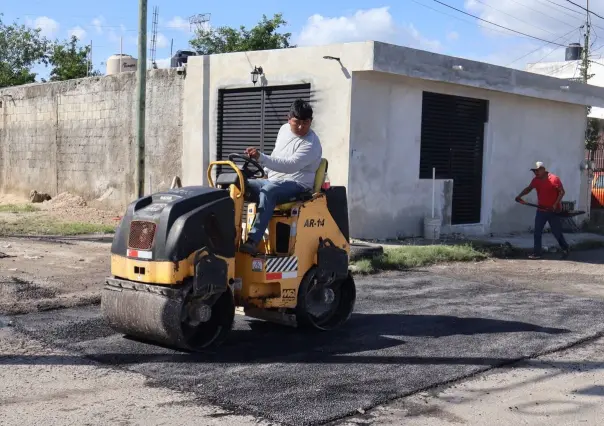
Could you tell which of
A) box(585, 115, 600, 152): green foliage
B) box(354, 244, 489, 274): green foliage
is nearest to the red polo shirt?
box(354, 244, 489, 274): green foliage

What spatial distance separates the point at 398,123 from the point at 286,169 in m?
7.96

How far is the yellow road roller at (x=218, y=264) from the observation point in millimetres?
5758

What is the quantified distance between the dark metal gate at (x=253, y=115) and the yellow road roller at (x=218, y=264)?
7.66 metres

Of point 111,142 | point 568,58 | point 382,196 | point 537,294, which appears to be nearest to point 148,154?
point 111,142

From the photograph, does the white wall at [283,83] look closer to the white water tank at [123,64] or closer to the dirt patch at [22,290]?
the white water tank at [123,64]

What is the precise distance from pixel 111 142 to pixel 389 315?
12.2m

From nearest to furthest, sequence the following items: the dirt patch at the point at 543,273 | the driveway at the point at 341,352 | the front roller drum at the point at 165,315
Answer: the driveway at the point at 341,352, the front roller drum at the point at 165,315, the dirt patch at the point at 543,273

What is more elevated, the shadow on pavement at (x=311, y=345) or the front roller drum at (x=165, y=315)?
the front roller drum at (x=165, y=315)

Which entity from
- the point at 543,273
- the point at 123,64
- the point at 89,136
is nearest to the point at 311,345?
the point at 543,273

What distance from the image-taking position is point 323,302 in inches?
282

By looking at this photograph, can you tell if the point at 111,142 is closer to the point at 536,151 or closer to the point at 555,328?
the point at 536,151

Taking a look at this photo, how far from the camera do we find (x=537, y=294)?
961 centimetres

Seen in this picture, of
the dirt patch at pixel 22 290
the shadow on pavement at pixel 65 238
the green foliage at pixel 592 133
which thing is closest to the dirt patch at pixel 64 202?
the shadow on pavement at pixel 65 238

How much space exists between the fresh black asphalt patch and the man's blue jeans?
102cm
